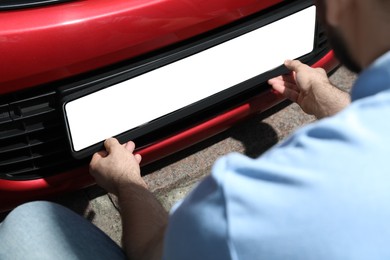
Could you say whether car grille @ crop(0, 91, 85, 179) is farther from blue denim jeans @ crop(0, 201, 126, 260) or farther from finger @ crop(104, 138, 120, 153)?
blue denim jeans @ crop(0, 201, 126, 260)

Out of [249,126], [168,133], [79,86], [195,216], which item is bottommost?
[249,126]

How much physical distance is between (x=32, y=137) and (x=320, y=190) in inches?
41.3

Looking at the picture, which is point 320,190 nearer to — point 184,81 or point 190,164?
point 184,81

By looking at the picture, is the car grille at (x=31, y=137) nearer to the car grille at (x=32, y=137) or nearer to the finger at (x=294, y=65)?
the car grille at (x=32, y=137)

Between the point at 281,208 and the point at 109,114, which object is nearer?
the point at 281,208

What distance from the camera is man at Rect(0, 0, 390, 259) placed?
73 cm

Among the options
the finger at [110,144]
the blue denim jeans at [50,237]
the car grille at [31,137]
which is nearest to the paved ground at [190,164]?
the car grille at [31,137]

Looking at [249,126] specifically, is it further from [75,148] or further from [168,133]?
[75,148]

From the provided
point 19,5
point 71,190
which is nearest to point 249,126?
point 71,190

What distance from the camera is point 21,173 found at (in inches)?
65.9

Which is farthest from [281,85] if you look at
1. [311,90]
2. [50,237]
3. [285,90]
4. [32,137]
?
[50,237]

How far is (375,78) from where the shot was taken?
784 mm

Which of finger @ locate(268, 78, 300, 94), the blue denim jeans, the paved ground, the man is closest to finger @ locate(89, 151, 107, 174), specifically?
the blue denim jeans

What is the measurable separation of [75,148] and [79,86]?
18 cm
